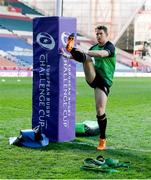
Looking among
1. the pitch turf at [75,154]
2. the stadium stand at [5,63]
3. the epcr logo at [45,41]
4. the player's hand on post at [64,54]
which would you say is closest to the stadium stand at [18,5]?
the stadium stand at [5,63]

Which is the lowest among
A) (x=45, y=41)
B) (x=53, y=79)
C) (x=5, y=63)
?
(x=5, y=63)

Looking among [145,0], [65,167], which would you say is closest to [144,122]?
[65,167]

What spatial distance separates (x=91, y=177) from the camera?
5191mm

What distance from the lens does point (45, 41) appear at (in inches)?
292

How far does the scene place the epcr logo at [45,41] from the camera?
7.36 meters

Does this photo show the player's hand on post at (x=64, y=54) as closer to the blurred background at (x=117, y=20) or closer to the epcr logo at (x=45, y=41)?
the epcr logo at (x=45, y=41)

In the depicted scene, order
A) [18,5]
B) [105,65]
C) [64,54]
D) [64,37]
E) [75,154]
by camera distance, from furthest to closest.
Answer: [18,5]
[64,37]
[64,54]
[105,65]
[75,154]

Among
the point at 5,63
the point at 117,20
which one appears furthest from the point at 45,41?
the point at 117,20

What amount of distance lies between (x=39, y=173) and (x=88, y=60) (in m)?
2.04

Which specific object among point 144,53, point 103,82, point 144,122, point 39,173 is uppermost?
point 103,82

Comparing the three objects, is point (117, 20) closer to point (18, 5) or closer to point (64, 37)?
point (18, 5)

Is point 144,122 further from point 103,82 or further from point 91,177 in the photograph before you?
point 91,177

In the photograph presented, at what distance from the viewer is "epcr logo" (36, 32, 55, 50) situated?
736 centimetres

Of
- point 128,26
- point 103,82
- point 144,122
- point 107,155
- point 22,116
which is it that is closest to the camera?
point 107,155
